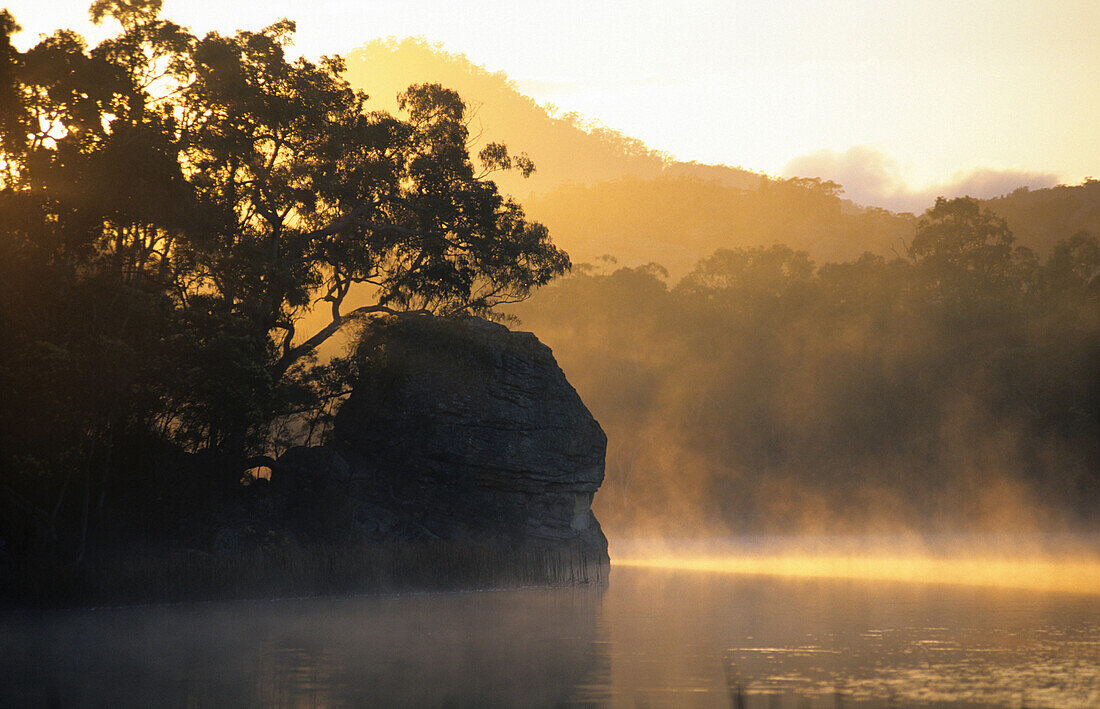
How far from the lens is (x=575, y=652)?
18172 mm

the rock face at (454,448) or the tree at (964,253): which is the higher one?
the tree at (964,253)

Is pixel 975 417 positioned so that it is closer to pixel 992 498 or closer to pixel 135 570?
pixel 992 498

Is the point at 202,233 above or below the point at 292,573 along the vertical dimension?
above

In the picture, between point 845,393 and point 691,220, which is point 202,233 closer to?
point 845,393

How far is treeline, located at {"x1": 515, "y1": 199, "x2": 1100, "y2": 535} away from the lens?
6538 centimetres

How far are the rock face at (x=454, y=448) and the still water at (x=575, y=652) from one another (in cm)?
737

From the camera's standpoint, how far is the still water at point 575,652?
46.3ft

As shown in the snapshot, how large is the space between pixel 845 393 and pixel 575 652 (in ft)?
186

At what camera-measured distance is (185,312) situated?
3067cm

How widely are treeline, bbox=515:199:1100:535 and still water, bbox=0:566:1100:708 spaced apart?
4026cm

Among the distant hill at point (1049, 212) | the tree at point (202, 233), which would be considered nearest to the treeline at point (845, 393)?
the tree at point (202, 233)

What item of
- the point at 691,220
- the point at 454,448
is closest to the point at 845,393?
the point at 454,448

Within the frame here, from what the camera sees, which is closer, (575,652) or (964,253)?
(575,652)

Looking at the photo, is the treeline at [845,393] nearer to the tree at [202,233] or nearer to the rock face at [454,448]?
the tree at [202,233]
